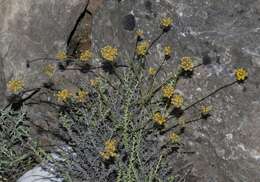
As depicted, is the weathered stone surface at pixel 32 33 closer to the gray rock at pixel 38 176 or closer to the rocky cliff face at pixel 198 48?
the rocky cliff face at pixel 198 48

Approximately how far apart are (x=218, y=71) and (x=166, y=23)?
1.34ft

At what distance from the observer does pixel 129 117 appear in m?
3.11

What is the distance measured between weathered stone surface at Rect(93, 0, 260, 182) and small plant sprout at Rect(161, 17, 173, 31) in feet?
0.15

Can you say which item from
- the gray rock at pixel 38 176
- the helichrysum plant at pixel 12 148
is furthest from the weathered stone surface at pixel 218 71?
the helichrysum plant at pixel 12 148

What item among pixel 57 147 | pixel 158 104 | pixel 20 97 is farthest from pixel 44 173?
pixel 158 104

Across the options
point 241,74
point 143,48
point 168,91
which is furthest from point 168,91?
point 241,74

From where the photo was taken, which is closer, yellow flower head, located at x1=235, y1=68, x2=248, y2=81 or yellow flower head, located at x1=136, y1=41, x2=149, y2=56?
yellow flower head, located at x1=235, y1=68, x2=248, y2=81

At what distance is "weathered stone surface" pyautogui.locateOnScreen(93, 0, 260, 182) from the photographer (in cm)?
302

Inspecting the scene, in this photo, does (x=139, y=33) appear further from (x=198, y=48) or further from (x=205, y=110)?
(x=205, y=110)

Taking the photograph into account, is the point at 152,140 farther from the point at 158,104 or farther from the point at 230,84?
the point at 230,84

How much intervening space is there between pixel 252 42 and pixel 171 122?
27.6 inches

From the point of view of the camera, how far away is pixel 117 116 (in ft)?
10.7

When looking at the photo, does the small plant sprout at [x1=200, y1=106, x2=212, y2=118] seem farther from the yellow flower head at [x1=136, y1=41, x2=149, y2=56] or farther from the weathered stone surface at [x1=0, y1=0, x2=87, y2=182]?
the weathered stone surface at [x1=0, y1=0, x2=87, y2=182]

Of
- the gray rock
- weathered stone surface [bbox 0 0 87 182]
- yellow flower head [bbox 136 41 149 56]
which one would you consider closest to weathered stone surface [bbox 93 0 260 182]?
yellow flower head [bbox 136 41 149 56]
